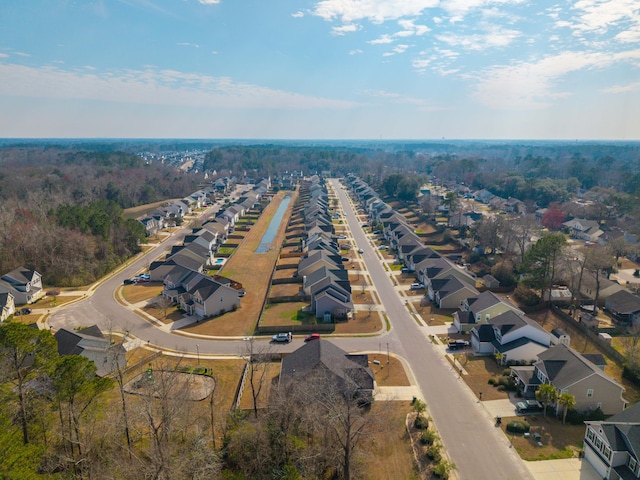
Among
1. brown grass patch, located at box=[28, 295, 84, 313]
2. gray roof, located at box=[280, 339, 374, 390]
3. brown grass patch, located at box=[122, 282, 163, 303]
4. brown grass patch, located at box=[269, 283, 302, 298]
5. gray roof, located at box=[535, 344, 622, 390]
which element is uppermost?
gray roof, located at box=[535, 344, 622, 390]

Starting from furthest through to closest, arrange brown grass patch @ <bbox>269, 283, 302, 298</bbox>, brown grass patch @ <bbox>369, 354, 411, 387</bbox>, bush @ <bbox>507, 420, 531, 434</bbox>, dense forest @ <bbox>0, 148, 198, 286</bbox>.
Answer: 1. dense forest @ <bbox>0, 148, 198, 286</bbox>
2. brown grass patch @ <bbox>269, 283, 302, 298</bbox>
3. brown grass patch @ <bbox>369, 354, 411, 387</bbox>
4. bush @ <bbox>507, 420, 531, 434</bbox>

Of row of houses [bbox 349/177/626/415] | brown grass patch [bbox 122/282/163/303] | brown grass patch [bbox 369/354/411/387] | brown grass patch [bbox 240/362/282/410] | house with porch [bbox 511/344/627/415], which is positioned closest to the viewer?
house with porch [bbox 511/344/627/415]

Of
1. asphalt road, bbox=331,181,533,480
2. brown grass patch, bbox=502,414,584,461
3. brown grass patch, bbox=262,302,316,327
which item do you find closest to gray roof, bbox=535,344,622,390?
brown grass patch, bbox=502,414,584,461

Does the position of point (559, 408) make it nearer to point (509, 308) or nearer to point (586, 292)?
point (509, 308)

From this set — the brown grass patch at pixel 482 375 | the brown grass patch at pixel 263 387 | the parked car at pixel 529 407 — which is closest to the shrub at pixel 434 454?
the brown grass patch at pixel 482 375

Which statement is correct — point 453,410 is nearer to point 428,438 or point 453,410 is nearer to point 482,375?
point 428,438

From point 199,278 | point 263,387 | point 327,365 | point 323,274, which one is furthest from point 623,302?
point 199,278

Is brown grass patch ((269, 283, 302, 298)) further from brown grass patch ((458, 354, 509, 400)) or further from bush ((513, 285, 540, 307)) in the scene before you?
bush ((513, 285, 540, 307))
